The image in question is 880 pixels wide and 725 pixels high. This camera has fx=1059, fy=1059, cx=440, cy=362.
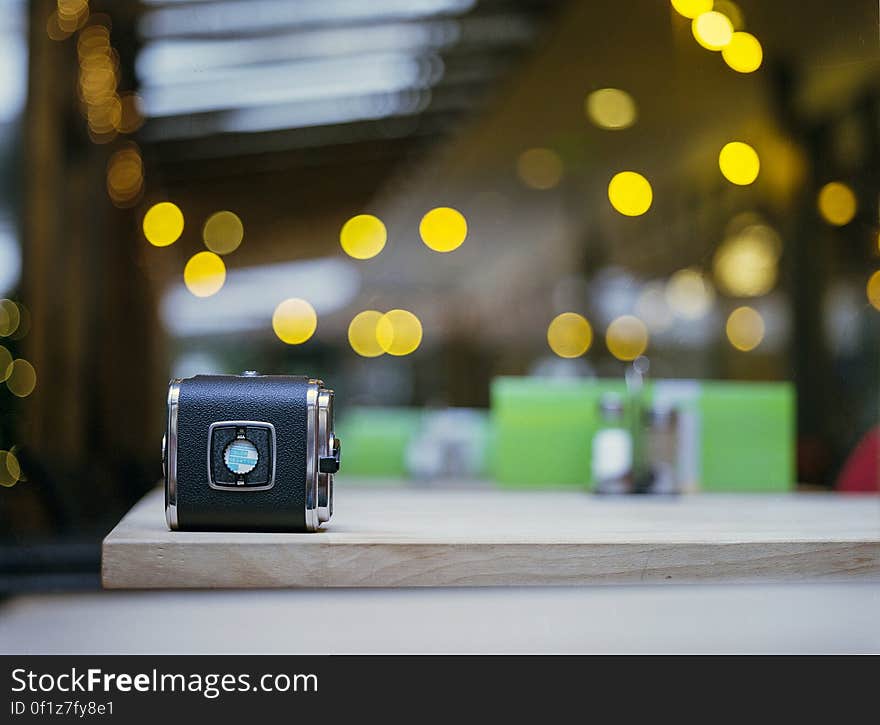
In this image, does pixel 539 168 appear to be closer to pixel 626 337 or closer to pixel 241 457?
pixel 626 337

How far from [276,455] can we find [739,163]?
5.02 metres

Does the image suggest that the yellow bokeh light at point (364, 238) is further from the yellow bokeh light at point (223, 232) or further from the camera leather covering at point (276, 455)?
the camera leather covering at point (276, 455)

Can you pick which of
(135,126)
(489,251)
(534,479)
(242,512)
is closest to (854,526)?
(242,512)

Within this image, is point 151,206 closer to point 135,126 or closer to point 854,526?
point 135,126

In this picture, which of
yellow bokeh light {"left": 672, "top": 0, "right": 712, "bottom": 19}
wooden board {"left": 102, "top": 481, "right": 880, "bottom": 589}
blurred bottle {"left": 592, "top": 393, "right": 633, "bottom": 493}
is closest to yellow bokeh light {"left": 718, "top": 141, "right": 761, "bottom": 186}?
yellow bokeh light {"left": 672, "top": 0, "right": 712, "bottom": 19}

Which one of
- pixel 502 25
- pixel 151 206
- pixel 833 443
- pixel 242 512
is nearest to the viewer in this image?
pixel 242 512

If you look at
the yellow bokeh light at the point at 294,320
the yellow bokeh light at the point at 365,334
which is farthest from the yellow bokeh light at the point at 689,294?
the yellow bokeh light at the point at 294,320

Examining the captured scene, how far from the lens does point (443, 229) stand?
6.53m

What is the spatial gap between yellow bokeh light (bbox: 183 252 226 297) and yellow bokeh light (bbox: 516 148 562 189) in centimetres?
199

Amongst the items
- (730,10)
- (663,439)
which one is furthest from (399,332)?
(663,439)

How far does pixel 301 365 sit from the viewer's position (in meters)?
6.50

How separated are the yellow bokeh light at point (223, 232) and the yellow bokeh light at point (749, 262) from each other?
293 centimetres

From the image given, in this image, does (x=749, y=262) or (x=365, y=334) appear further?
(x=365, y=334)

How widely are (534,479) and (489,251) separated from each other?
3.91 m
